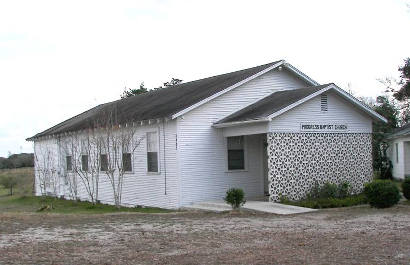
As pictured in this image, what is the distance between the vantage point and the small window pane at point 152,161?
22016 millimetres

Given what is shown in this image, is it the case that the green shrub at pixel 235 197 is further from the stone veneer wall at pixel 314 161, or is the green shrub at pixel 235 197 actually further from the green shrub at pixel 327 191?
the green shrub at pixel 327 191

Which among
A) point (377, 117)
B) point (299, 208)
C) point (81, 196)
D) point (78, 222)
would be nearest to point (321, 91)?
point (377, 117)

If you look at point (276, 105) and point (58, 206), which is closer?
point (276, 105)

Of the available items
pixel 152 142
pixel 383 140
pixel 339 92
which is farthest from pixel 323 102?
pixel 383 140

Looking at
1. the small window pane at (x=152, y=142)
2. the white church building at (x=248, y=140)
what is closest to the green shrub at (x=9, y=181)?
the white church building at (x=248, y=140)

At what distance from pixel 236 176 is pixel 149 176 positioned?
132 inches

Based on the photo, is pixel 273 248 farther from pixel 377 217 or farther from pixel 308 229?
pixel 377 217

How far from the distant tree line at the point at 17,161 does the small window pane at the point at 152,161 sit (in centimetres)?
4365

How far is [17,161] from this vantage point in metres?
66.3

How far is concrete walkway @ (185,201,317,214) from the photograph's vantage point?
17.8 meters

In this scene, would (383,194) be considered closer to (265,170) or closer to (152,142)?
(265,170)

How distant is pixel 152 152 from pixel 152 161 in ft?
1.14

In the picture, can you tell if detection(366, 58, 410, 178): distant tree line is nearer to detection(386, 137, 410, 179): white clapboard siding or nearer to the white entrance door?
detection(386, 137, 410, 179): white clapboard siding

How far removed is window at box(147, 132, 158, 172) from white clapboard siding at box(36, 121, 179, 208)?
0.18 meters
